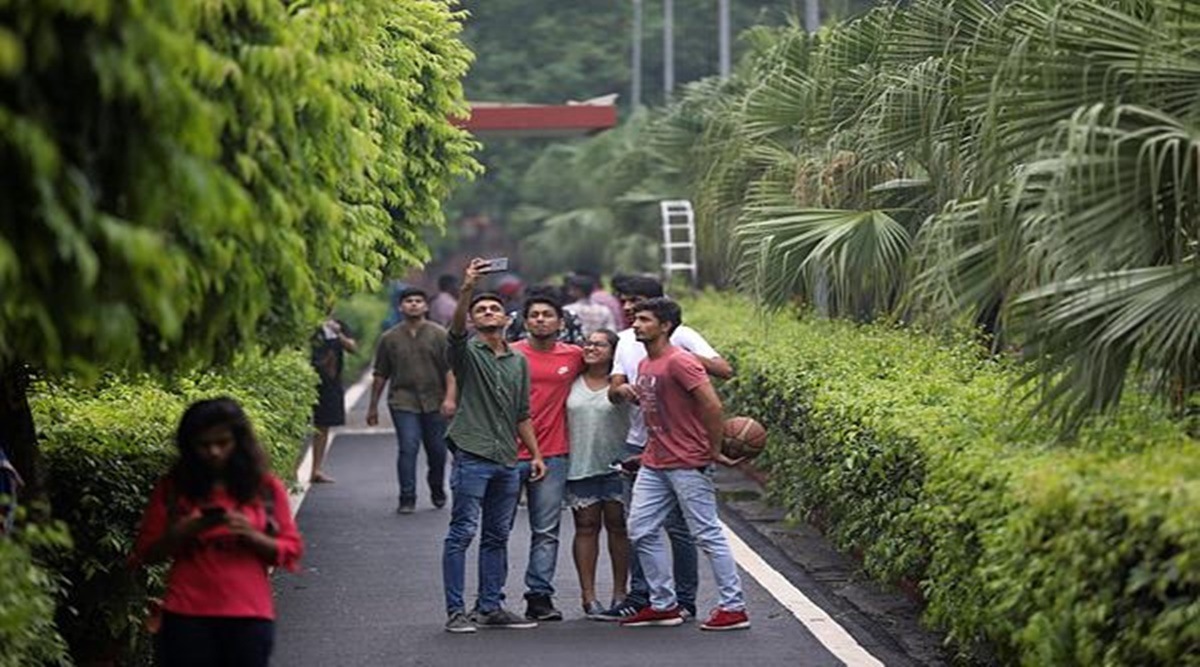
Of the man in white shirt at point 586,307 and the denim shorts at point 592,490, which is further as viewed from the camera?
the man in white shirt at point 586,307

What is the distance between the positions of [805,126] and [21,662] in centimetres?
1145

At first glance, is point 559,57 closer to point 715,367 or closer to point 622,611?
point 715,367

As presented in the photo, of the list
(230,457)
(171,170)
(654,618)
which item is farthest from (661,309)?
(171,170)

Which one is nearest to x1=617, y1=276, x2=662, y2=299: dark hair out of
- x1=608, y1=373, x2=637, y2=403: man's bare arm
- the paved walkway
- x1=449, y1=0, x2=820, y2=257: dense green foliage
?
x1=608, y1=373, x2=637, y2=403: man's bare arm

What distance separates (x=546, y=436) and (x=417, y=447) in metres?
5.37

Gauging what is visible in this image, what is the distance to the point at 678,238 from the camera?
3312 centimetres

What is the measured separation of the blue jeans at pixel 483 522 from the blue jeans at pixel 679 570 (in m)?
0.64

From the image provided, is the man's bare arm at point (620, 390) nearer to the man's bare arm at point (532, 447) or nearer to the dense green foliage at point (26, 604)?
the man's bare arm at point (532, 447)

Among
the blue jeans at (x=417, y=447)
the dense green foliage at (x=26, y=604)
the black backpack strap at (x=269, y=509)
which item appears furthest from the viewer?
the blue jeans at (x=417, y=447)

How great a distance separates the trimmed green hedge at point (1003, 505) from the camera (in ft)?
24.7

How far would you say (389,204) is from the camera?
13008 mm

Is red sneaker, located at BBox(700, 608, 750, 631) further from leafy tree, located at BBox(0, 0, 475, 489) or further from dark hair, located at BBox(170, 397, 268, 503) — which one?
dark hair, located at BBox(170, 397, 268, 503)

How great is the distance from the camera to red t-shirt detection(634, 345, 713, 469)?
36.9ft

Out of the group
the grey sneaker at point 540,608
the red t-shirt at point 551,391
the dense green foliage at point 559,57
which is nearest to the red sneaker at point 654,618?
the grey sneaker at point 540,608
